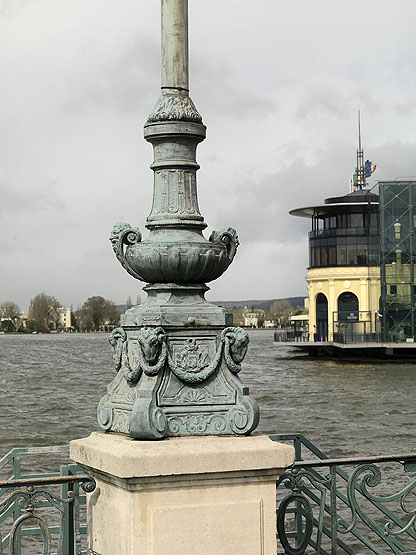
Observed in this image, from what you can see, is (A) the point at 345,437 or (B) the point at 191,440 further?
(A) the point at 345,437

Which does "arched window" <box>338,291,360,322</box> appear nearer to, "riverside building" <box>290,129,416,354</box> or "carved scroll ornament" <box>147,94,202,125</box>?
"riverside building" <box>290,129,416,354</box>

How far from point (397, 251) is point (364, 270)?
11.7m

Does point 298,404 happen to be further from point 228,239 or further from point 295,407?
point 228,239

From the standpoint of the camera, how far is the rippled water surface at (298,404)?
24812 mm

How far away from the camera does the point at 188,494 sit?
481 cm

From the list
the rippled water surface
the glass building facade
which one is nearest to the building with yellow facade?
the glass building facade

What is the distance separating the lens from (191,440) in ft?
16.1

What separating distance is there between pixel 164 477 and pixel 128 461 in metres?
0.21

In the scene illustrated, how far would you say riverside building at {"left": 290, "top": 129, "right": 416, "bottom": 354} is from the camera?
7238 cm

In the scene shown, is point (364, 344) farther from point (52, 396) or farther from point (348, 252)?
point (52, 396)

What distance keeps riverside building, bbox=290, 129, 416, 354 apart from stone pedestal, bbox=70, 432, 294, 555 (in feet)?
214

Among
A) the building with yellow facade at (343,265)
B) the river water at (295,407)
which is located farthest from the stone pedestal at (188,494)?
the building with yellow facade at (343,265)

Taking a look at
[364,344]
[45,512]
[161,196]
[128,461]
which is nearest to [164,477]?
[128,461]

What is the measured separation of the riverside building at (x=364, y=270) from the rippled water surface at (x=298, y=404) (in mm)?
5623
